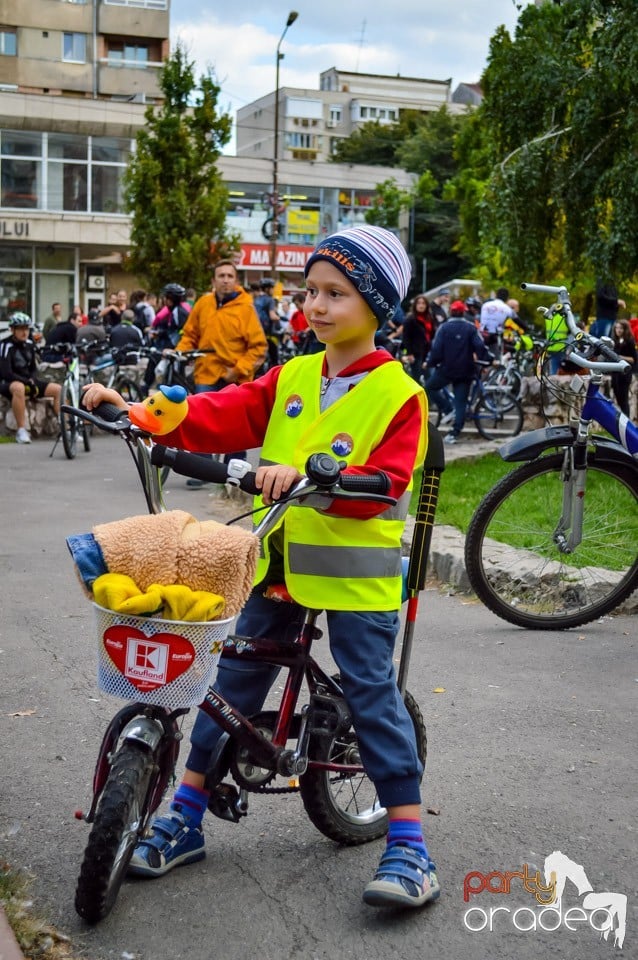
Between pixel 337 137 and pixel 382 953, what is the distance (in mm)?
120068

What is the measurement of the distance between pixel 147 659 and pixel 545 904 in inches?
52.1

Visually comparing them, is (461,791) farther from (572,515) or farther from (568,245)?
(568,245)

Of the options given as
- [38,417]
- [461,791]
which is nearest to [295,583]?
[461,791]

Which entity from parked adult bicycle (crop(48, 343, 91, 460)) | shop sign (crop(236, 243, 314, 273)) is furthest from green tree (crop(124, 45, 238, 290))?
shop sign (crop(236, 243, 314, 273))

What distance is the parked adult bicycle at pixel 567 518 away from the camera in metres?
6.01

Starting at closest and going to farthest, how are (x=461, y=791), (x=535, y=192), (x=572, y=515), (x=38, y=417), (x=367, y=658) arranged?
(x=367, y=658) < (x=461, y=791) < (x=572, y=515) < (x=535, y=192) < (x=38, y=417)

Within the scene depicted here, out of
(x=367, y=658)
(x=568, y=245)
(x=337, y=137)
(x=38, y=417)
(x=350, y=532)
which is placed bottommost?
(x=38, y=417)

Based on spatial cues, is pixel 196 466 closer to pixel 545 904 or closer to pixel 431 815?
pixel 545 904

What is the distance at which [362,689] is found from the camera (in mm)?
3205

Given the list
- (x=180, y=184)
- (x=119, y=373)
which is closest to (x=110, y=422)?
(x=119, y=373)

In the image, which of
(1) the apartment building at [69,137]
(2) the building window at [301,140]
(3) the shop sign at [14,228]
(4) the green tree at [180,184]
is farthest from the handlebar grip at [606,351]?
(2) the building window at [301,140]

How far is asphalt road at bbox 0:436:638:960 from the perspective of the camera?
10.1ft

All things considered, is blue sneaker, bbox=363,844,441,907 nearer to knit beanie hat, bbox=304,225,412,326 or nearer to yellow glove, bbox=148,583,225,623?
yellow glove, bbox=148,583,225,623

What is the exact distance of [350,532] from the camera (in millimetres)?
3207
